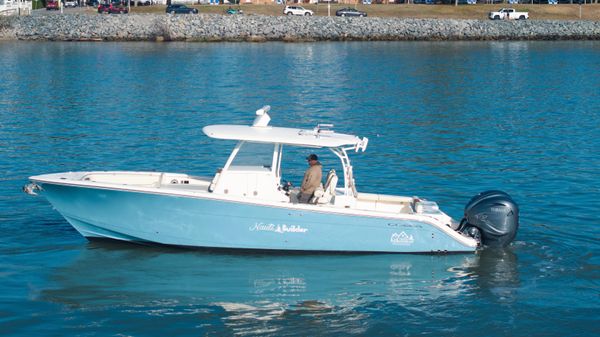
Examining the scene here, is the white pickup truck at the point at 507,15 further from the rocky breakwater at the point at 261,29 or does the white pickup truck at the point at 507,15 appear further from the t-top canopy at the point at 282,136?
the t-top canopy at the point at 282,136

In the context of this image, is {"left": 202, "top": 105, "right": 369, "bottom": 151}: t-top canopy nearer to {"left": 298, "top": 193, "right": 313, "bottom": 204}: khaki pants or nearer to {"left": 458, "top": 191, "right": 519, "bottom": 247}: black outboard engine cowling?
{"left": 298, "top": 193, "right": 313, "bottom": 204}: khaki pants

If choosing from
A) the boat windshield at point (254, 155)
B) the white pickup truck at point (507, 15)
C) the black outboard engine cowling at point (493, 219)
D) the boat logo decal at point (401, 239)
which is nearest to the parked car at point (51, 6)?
the white pickup truck at point (507, 15)

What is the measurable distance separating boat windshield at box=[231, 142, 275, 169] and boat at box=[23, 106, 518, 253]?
2 cm

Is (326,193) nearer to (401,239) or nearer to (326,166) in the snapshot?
(401,239)

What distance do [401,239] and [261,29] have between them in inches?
2863

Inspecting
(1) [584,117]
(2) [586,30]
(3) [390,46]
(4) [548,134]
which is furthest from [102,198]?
(2) [586,30]

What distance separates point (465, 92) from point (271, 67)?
1788cm

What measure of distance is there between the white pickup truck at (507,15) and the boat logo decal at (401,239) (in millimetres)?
82385

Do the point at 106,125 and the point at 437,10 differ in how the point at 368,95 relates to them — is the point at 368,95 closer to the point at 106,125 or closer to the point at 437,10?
the point at 106,125

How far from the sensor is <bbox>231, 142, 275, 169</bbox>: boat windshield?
18.4 m

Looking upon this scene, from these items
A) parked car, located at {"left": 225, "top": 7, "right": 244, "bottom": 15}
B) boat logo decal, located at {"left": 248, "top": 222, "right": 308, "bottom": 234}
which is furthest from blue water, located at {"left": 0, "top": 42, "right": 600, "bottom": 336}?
parked car, located at {"left": 225, "top": 7, "right": 244, "bottom": 15}

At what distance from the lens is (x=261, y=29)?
3509 inches

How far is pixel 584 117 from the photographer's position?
4012cm

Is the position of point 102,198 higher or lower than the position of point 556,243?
higher
